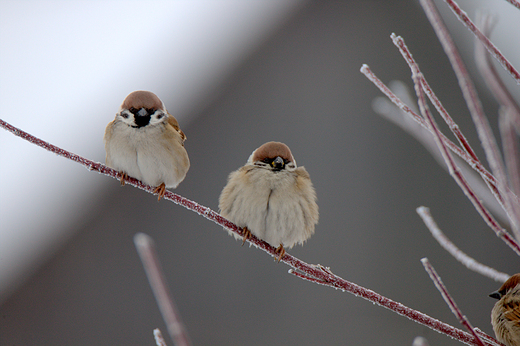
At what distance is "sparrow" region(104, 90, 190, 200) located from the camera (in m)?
2.12

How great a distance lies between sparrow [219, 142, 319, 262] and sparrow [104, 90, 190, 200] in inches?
11.9

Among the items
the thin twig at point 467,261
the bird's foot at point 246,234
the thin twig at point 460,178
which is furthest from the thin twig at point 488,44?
the bird's foot at point 246,234

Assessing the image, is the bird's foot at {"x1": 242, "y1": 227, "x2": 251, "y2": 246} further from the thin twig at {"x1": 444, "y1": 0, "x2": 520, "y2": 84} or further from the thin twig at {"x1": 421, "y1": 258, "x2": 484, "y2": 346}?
the thin twig at {"x1": 444, "y1": 0, "x2": 520, "y2": 84}

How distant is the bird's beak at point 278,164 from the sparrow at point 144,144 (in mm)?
450


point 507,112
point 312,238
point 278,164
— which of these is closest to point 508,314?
point 278,164

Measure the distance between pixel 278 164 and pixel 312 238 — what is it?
221cm

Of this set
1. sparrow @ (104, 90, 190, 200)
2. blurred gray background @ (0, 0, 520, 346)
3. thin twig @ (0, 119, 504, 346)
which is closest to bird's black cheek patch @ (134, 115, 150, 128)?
sparrow @ (104, 90, 190, 200)

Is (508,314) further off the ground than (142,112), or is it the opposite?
(142,112)

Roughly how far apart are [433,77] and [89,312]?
389 cm

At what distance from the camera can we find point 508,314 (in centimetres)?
174

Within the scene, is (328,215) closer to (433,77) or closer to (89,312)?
(433,77)

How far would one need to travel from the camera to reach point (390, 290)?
4.28 meters

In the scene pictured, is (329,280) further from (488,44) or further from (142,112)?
(142,112)

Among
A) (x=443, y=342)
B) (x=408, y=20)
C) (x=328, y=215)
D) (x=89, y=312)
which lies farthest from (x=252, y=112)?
(x=443, y=342)
